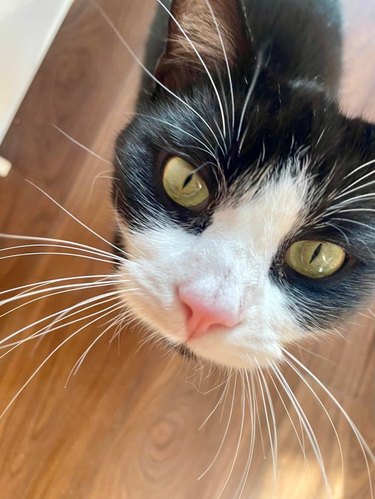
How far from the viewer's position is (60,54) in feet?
3.84

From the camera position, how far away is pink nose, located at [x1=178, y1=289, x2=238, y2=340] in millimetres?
599

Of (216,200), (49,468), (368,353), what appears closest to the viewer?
(216,200)

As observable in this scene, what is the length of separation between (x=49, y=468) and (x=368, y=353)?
2.37 ft

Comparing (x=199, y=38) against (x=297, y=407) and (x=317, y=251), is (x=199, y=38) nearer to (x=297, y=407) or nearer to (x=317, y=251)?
(x=317, y=251)

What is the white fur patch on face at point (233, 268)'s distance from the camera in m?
0.62

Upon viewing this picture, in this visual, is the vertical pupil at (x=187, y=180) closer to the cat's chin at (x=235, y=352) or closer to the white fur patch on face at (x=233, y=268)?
the white fur patch on face at (x=233, y=268)

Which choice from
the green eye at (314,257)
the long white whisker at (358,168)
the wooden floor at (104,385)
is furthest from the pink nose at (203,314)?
the wooden floor at (104,385)

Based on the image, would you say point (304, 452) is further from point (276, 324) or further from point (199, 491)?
point (276, 324)

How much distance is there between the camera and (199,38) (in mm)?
685

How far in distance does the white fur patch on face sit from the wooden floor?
0.39 m

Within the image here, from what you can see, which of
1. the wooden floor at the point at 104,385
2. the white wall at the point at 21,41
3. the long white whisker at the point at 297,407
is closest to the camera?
the long white whisker at the point at 297,407

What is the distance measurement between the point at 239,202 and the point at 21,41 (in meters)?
0.62

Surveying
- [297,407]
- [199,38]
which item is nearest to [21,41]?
[199,38]

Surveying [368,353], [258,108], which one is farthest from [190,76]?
[368,353]
